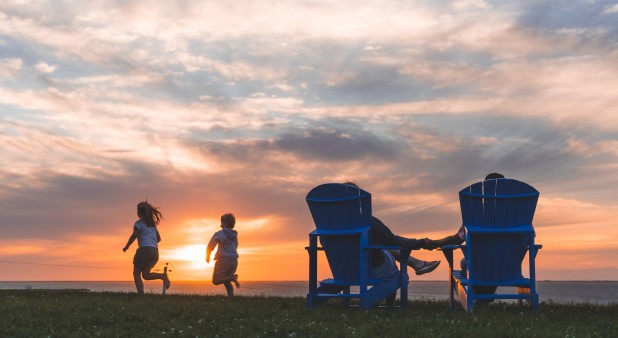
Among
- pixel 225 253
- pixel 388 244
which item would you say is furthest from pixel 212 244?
pixel 388 244

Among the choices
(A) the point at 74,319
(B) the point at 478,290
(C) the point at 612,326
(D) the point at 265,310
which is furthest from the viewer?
(B) the point at 478,290

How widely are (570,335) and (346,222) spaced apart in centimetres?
543

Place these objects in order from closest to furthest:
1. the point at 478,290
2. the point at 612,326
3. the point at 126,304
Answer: the point at 612,326, the point at 126,304, the point at 478,290

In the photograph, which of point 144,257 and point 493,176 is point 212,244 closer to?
point 144,257

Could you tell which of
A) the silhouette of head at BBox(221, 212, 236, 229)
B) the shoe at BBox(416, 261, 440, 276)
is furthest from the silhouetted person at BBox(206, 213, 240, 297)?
the shoe at BBox(416, 261, 440, 276)

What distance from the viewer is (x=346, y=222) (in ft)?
45.8

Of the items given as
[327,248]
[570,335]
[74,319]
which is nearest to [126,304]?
[74,319]

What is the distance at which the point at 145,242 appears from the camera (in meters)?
18.5

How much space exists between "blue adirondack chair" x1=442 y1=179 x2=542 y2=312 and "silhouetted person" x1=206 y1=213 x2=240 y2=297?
22.3ft

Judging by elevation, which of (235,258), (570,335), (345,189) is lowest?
(570,335)

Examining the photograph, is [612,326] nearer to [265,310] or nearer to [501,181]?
[501,181]

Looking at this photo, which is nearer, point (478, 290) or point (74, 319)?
point (74, 319)

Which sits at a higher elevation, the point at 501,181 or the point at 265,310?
the point at 501,181

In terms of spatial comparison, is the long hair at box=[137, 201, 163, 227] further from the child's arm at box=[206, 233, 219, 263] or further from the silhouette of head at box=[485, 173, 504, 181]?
the silhouette of head at box=[485, 173, 504, 181]
